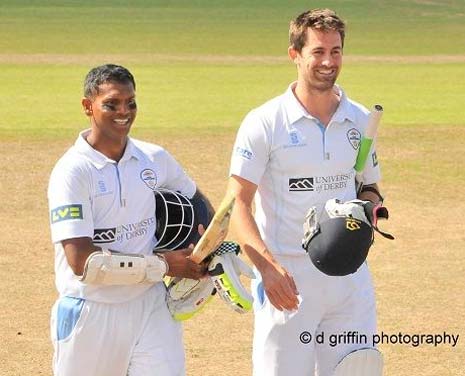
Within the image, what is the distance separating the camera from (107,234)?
20.1 feet

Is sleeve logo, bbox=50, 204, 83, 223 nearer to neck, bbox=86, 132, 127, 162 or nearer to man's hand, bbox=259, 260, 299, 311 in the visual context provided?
neck, bbox=86, 132, 127, 162

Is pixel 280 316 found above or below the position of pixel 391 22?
below

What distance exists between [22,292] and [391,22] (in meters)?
53.1

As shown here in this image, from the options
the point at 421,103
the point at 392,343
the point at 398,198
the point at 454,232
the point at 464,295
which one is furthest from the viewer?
the point at 421,103

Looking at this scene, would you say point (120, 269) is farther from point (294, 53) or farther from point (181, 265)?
point (294, 53)

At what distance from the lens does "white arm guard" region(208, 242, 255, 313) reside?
6098 mm

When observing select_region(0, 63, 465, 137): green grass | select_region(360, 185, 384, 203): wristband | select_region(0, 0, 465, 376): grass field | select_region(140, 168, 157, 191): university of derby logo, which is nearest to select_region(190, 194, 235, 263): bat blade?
select_region(140, 168, 157, 191): university of derby logo

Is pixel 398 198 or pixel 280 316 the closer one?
pixel 280 316

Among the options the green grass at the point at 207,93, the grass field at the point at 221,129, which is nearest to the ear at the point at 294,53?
the grass field at the point at 221,129

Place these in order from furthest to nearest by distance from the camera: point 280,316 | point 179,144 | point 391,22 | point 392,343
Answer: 1. point 391,22
2. point 179,144
3. point 392,343
4. point 280,316

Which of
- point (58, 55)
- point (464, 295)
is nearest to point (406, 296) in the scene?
point (464, 295)

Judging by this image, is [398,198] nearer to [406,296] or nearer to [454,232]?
[454,232]

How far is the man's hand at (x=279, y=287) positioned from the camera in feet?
20.2

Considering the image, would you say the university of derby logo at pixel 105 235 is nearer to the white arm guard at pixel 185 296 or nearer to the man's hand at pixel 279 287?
the white arm guard at pixel 185 296
